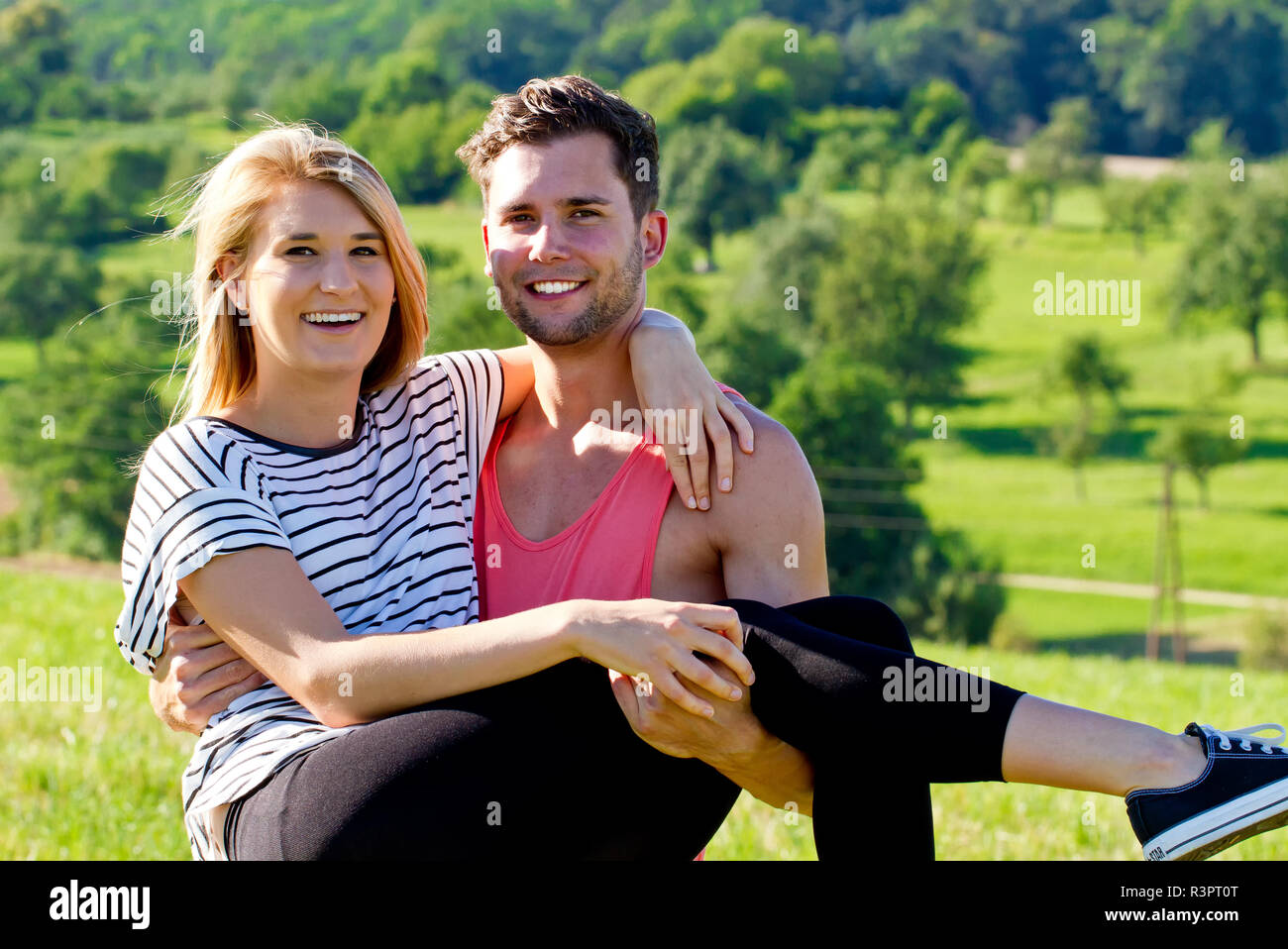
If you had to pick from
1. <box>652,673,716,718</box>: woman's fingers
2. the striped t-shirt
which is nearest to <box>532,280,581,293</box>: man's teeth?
the striped t-shirt

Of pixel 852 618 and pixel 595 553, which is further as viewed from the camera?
pixel 595 553

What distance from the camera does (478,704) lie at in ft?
8.03

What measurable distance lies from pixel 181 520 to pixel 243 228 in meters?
0.71

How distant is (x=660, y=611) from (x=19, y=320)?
57719 millimetres

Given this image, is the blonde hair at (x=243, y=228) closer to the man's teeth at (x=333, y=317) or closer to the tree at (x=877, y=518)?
the man's teeth at (x=333, y=317)

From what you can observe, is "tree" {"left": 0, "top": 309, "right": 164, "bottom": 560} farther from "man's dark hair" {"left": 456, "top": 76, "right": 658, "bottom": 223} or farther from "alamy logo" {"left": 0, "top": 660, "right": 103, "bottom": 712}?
"man's dark hair" {"left": 456, "top": 76, "right": 658, "bottom": 223}

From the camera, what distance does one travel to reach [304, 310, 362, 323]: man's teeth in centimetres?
285

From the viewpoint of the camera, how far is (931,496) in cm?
4822

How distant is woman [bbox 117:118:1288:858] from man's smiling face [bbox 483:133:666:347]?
476 millimetres

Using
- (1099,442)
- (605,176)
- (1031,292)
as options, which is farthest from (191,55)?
(605,176)

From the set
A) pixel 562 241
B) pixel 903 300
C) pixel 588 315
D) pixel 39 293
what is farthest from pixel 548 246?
pixel 903 300

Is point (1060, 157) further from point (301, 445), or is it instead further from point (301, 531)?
point (301, 531)

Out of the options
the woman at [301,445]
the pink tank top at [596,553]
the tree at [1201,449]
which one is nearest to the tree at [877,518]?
the tree at [1201,449]

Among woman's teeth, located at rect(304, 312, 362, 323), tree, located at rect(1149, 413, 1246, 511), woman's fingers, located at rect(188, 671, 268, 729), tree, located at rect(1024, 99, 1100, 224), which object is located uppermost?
tree, located at rect(1024, 99, 1100, 224)
